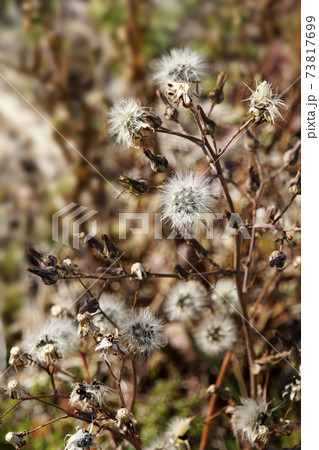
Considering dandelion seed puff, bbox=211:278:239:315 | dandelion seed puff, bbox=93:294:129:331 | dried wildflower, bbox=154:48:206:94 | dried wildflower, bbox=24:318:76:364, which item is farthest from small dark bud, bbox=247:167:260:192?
dried wildflower, bbox=24:318:76:364

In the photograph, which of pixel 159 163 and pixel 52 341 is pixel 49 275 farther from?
pixel 159 163

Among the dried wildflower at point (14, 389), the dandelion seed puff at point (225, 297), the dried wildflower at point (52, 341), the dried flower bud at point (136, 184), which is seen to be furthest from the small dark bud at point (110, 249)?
the dandelion seed puff at point (225, 297)

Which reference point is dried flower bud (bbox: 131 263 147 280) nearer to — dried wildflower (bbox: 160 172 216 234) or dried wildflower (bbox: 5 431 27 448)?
dried wildflower (bbox: 160 172 216 234)

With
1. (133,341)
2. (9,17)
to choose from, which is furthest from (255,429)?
(9,17)

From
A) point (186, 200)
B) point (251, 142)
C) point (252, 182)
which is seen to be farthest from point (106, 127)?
point (186, 200)

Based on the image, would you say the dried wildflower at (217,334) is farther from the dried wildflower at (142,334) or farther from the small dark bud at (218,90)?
the small dark bud at (218,90)
